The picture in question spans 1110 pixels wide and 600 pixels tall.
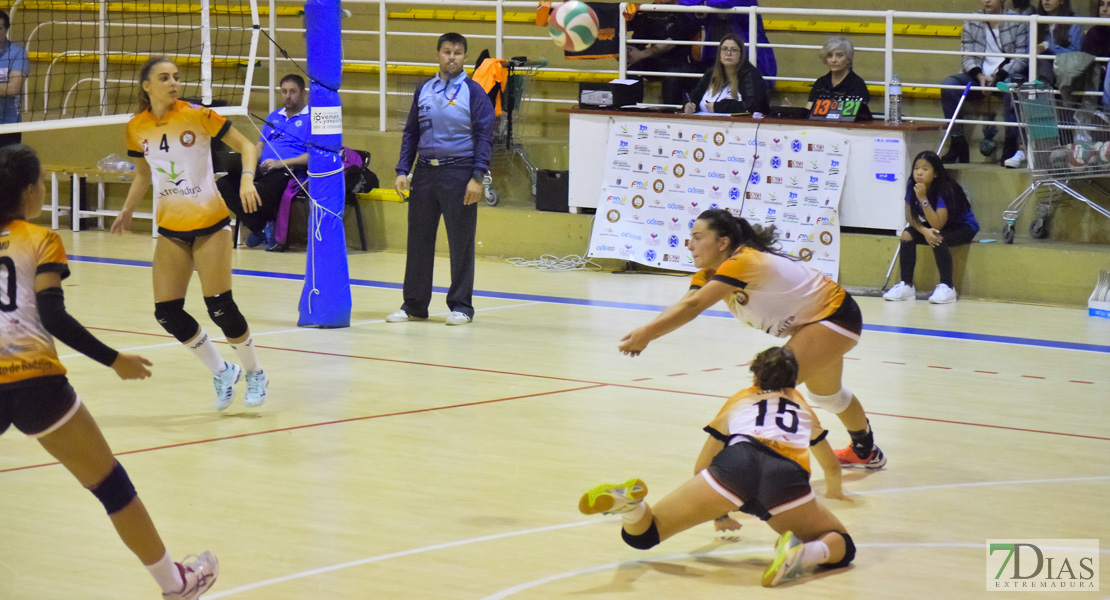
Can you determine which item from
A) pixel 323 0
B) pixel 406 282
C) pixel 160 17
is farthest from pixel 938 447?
pixel 160 17

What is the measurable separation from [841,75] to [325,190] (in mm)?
4778

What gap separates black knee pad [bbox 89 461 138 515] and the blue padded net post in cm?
570

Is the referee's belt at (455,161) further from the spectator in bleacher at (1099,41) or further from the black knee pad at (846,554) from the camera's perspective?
the black knee pad at (846,554)

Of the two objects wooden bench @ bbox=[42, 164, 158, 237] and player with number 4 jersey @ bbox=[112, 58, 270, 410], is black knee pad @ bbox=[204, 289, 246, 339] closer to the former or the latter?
player with number 4 jersey @ bbox=[112, 58, 270, 410]

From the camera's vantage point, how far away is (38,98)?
1761 cm

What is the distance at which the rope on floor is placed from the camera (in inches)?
506

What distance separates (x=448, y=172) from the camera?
987cm

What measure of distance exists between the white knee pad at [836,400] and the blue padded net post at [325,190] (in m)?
4.72

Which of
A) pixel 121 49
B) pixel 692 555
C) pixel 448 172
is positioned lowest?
pixel 692 555

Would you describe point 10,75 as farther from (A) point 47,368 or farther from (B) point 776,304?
(A) point 47,368

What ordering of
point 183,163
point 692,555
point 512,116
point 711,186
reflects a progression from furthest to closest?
point 512,116 → point 711,186 → point 183,163 → point 692,555

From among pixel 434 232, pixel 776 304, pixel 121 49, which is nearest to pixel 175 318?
pixel 776 304

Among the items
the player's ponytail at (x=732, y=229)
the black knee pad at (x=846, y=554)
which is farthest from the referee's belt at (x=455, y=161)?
the black knee pad at (x=846, y=554)

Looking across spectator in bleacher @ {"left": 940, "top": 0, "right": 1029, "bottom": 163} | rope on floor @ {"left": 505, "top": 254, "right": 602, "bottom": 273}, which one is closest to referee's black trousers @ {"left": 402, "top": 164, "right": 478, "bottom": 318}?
rope on floor @ {"left": 505, "top": 254, "right": 602, "bottom": 273}
